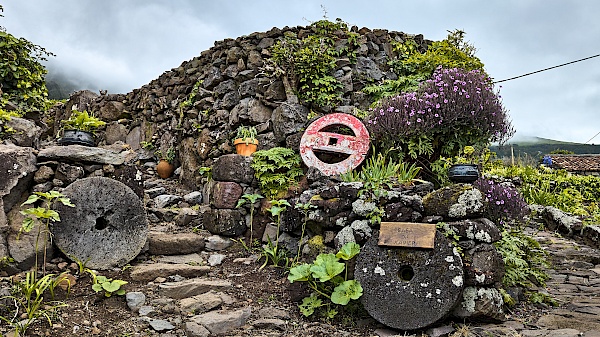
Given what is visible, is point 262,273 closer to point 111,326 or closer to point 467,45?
point 111,326

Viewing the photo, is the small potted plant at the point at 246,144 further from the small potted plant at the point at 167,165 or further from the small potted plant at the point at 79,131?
the small potted plant at the point at 167,165

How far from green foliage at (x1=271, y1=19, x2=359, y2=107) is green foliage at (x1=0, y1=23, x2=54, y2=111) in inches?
143

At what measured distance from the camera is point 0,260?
3148 mm

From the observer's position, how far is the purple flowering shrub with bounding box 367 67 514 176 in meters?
4.34

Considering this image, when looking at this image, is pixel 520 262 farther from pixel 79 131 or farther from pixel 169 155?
pixel 169 155

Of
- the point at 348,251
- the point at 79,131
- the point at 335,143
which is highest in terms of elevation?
the point at 79,131

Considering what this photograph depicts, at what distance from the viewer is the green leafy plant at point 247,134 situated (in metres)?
5.46

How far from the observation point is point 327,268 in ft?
11.0

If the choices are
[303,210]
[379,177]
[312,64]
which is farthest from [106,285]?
[312,64]

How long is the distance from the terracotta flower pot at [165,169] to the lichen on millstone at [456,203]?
5.01 m

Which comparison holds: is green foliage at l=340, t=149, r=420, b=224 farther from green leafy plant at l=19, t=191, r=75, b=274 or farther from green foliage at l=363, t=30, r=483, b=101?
green leafy plant at l=19, t=191, r=75, b=274

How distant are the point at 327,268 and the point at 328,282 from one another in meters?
0.30

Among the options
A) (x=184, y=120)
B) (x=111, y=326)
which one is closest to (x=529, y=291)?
(x=111, y=326)

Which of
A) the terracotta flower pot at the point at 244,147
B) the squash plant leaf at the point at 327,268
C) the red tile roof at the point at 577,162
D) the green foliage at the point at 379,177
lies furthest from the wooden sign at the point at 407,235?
the red tile roof at the point at 577,162
